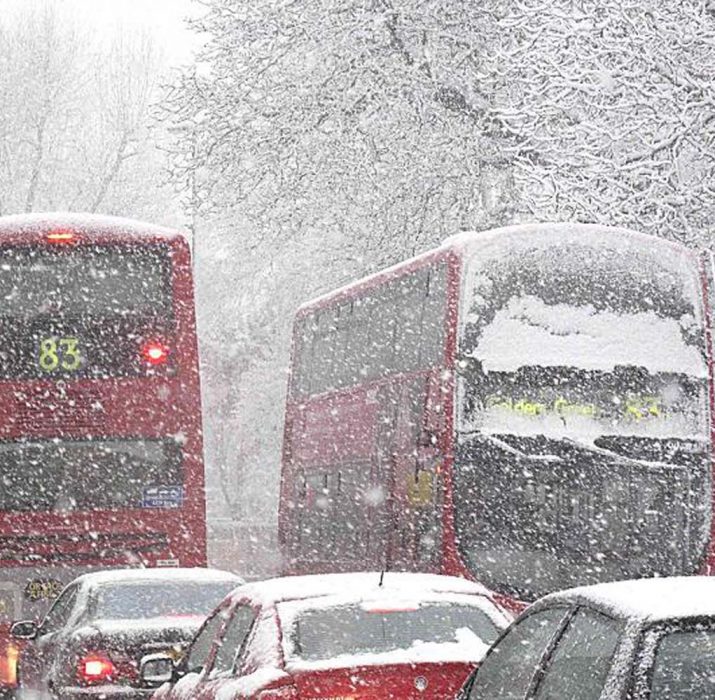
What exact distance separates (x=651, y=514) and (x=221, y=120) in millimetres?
16861

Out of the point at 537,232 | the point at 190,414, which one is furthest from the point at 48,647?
the point at 537,232

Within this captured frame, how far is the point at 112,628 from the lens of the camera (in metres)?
13.4

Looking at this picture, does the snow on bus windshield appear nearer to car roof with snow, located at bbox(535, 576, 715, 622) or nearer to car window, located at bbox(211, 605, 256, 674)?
car window, located at bbox(211, 605, 256, 674)

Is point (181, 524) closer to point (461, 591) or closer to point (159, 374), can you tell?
point (159, 374)

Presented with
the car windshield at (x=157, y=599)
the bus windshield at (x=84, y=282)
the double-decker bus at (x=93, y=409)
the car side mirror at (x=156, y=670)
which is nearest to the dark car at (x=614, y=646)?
the car side mirror at (x=156, y=670)

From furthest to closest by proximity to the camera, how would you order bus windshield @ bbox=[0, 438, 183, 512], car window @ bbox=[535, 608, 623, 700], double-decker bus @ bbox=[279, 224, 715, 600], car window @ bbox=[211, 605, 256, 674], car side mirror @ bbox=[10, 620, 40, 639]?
1. bus windshield @ bbox=[0, 438, 183, 512]
2. double-decker bus @ bbox=[279, 224, 715, 600]
3. car side mirror @ bbox=[10, 620, 40, 639]
4. car window @ bbox=[211, 605, 256, 674]
5. car window @ bbox=[535, 608, 623, 700]

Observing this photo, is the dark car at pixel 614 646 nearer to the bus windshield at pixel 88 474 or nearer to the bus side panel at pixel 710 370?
the bus side panel at pixel 710 370

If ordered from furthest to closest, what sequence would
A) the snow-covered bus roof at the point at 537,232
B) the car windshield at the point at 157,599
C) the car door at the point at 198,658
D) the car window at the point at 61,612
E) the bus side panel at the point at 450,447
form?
the snow-covered bus roof at the point at 537,232
the bus side panel at the point at 450,447
the car window at the point at 61,612
the car windshield at the point at 157,599
the car door at the point at 198,658

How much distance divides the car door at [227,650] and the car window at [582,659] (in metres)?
2.74

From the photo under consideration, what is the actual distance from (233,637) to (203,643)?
3.15 feet

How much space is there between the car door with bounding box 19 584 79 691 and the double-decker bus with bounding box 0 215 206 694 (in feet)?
10.2

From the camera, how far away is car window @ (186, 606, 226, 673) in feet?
33.1

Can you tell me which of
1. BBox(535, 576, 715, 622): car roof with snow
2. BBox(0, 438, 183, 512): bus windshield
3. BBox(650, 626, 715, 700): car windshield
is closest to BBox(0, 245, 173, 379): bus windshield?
BBox(0, 438, 183, 512): bus windshield

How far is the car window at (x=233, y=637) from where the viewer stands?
930 centimetres
